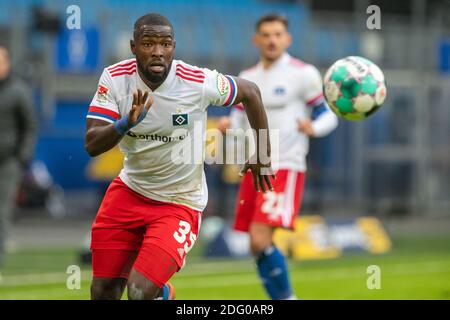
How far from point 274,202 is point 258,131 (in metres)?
2.12

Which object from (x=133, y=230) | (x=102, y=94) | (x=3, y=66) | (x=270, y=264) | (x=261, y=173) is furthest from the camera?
(x=3, y=66)

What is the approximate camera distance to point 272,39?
30.4ft

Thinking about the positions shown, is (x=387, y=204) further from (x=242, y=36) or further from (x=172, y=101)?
(x=172, y=101)

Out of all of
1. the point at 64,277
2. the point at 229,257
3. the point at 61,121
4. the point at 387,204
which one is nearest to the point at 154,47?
the point at 64,277

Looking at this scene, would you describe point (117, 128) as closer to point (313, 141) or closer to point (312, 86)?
point (312, 86)

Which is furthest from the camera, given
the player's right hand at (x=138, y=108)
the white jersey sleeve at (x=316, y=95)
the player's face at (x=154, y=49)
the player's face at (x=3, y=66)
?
the player's face at (x=3, y=66)

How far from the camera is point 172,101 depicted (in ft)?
21.6

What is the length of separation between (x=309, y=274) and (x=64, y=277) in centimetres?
321

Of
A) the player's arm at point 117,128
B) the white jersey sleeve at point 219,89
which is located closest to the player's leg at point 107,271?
the player's arm at point 117,128

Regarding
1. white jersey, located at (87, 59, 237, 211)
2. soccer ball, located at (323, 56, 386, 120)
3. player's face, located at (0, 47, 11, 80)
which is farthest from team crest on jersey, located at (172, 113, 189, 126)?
player's face, located at (0, 47, 11, 80)

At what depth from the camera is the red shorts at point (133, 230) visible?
21.5 ft

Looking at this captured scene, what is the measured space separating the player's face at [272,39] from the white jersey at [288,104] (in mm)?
116

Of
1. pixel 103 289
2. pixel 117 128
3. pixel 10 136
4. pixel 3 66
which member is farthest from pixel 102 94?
pixel 10 136

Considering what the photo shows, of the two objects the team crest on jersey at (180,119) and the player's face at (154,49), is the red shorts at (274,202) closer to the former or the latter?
the team crest on jersey at (180,119)
